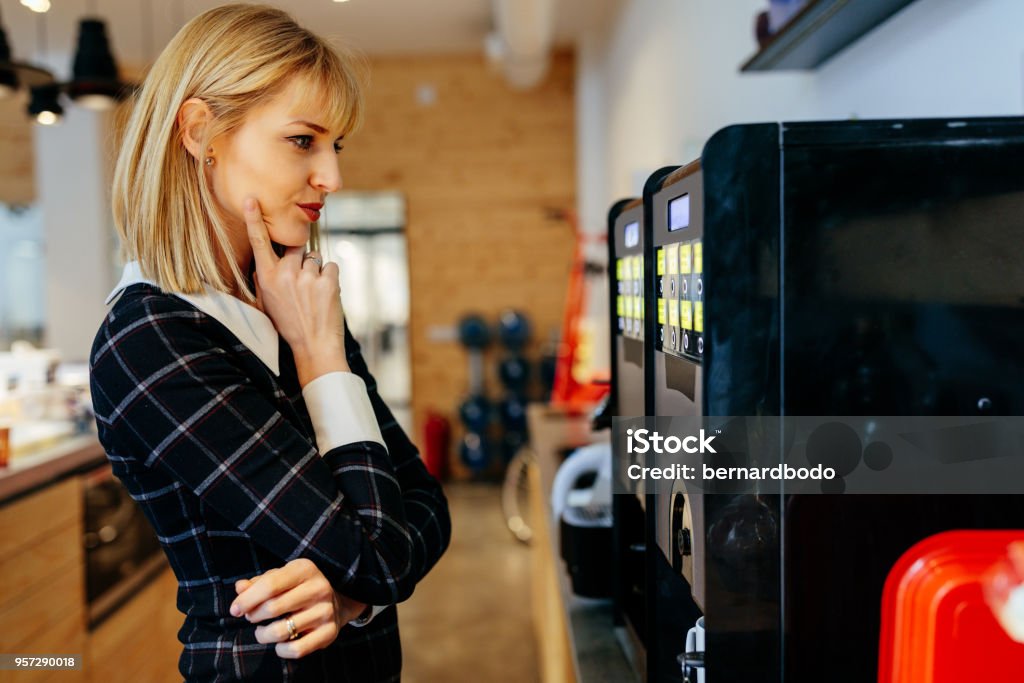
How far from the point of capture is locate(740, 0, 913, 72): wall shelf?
5.04ft

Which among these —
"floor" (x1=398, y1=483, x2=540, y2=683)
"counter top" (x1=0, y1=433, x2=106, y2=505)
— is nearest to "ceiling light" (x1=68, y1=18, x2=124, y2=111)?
"counter top" (x1=0, y1=433, x2=106, y2=505)

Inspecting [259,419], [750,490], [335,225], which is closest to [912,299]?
[750,490]

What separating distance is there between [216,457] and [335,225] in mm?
6783

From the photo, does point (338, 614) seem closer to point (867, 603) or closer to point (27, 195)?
point (867, 603)

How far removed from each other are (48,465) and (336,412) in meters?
2.17

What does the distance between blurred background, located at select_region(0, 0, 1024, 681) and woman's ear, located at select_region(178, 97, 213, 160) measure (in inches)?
20.6

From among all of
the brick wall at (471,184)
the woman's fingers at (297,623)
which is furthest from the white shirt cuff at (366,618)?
the brick wall at (471,184)

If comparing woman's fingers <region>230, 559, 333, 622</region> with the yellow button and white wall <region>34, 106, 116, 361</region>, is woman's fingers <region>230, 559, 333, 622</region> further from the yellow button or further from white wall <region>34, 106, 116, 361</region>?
white wall <region>34, 106, 116, 361</region>

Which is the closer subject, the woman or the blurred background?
the woman

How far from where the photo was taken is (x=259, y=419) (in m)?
0.84

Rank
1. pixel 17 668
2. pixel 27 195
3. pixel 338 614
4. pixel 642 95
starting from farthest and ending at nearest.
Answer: pixel 27 195 → pixel 642 95 → pixel 17 668 → pixel 338 614

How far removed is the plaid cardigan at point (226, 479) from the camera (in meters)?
0.82

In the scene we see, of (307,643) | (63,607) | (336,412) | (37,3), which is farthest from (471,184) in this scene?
(307,643)

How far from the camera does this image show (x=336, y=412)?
0.90 m
